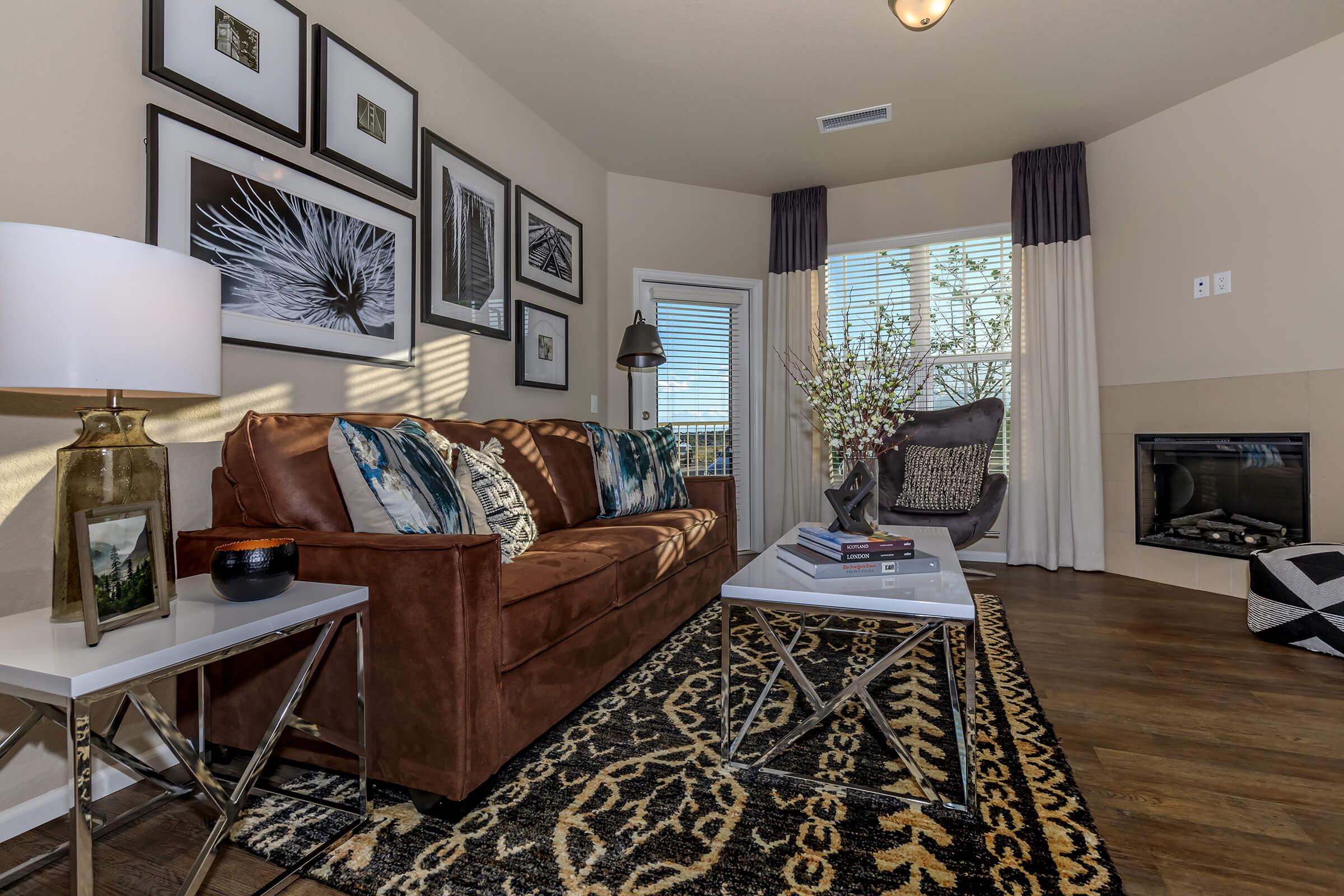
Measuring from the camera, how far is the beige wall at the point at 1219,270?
3.23 m

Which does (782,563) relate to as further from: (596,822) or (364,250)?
(364,250)

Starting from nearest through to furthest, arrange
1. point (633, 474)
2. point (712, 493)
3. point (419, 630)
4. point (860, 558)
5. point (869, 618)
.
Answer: point (419, 630) < point (869, 618) < point (860, 558) < point (633, 474) < point (712, 493)

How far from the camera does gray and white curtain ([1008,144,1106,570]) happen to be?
415cm

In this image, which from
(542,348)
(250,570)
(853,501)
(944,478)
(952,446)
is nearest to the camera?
(250,570)

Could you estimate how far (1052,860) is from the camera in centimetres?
131

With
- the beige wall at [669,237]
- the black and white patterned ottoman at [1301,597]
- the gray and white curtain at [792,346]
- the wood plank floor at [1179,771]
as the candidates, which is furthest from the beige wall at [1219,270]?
the beige wall at [669,237]

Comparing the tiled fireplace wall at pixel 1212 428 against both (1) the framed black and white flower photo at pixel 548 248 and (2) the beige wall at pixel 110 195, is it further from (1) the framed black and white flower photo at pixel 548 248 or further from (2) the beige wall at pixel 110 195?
(2) the beige wall at pixel 110 195

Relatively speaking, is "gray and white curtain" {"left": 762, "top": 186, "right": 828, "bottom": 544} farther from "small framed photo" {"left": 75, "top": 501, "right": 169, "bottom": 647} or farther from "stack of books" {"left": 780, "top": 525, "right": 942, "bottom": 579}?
"small framed photo" {"left": 75, "top": 501, "right": 169, "bottom": 647}

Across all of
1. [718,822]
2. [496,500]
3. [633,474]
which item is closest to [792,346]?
[633,474]

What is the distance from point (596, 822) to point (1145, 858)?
3.74 feet

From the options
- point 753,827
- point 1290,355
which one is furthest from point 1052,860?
point 1290,355

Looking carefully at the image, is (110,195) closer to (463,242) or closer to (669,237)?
(463,242)

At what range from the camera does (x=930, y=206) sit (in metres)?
4.68

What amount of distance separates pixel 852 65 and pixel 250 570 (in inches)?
136
